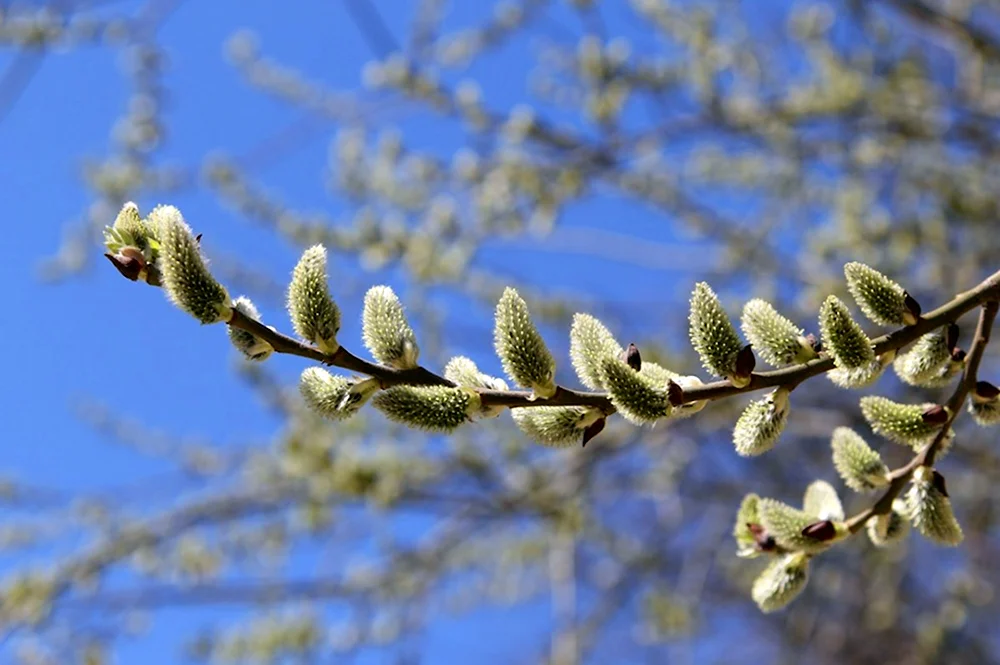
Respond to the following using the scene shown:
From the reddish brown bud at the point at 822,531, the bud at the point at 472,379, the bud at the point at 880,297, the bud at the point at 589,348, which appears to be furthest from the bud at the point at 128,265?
the reddish brown bud at the point at 822,531

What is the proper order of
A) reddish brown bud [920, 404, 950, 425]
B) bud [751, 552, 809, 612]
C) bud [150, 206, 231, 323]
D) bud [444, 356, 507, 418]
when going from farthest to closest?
bud [751, 552, 809, 612]
reddish brown bud [920, 404, 950, 425]
bud [444, 356, 507, 418]
bud [150, 206, 231, 323]

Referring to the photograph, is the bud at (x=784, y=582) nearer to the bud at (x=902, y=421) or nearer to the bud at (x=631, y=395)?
the bud at (x=902, y=421)

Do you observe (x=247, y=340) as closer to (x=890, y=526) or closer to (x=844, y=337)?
(x=844, y=337)

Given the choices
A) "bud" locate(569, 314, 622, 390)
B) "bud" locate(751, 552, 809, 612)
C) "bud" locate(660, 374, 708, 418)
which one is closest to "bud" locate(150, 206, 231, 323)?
"bud" locate(569, 314, 622, 390)

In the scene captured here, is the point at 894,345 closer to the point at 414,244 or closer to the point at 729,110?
the point at 414,244

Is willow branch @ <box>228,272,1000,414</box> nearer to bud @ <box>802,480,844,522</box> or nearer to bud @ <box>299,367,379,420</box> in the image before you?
bud @ <box>299,367,379,420</box>

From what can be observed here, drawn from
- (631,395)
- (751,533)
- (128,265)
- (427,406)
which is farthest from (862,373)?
(128,265)
